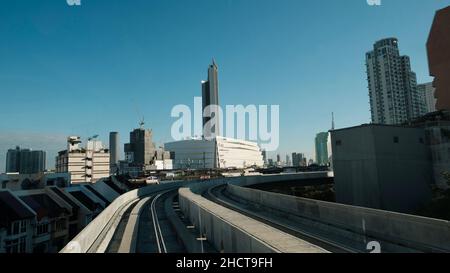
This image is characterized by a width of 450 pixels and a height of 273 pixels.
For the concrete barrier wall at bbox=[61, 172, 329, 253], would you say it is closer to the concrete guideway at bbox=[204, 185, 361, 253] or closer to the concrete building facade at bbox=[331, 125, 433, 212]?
the concrete guideway at bbox=[204, 185, 361, 253]

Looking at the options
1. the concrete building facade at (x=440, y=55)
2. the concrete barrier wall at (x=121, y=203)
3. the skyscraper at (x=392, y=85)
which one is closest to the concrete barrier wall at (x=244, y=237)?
the concrete barrier wall at (x=121, y=203)

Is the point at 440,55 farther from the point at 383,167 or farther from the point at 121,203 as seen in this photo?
the point at 121,203

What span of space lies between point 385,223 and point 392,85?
158 meters

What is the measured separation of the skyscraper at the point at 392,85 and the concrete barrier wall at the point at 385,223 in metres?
151

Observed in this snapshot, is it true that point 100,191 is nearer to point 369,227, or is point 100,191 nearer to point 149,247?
point 149,247

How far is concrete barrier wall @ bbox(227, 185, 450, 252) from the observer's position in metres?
12.9

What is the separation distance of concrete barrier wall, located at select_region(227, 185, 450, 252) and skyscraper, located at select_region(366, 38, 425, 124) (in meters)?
151

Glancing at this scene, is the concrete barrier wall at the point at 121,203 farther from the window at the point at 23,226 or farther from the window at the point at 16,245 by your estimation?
the window at the point at 16,245

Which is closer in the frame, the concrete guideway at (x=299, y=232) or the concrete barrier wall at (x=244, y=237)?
the concrete barrier wall at (x=244, y=237)

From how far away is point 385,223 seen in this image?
1562cm

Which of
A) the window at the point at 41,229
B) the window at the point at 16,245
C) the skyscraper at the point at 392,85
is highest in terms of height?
the skyscraper at the point at 392,85

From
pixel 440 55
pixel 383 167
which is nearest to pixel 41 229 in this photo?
pixel 383 167

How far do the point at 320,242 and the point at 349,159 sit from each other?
25.6 meters

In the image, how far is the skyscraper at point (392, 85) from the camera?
6107 inches
